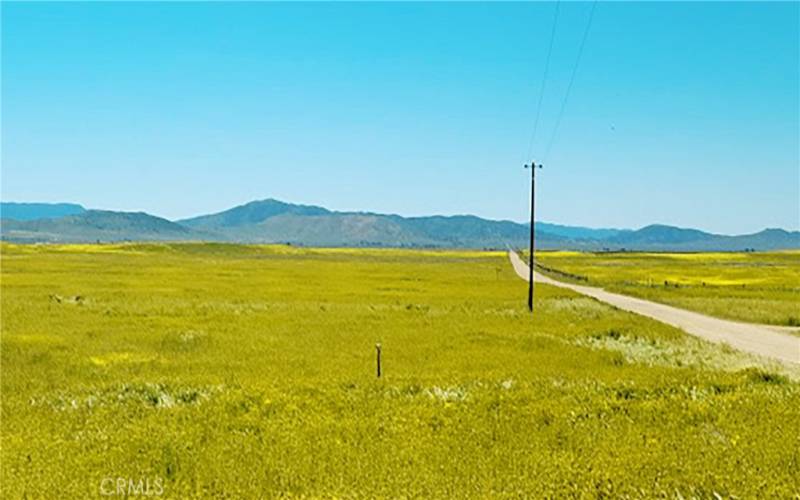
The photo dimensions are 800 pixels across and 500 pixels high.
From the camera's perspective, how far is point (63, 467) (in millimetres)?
13703

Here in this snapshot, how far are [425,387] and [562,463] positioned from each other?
8.53 metres

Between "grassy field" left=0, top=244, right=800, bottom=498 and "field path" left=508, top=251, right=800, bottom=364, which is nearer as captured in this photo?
"grassy field" left=0, top=244, right=800, bottom=498

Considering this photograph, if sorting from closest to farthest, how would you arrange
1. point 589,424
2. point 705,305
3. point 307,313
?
point 589,424
point 307,313
point 705,305

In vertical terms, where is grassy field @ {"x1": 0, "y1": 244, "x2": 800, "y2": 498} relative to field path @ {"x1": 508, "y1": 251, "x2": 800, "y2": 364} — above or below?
above

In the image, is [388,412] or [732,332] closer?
[388,412]

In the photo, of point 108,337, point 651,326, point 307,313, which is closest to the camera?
point 108,337

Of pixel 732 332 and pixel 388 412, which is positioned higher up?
pixel 388 412

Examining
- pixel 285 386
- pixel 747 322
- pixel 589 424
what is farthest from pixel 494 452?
pixel 747 322

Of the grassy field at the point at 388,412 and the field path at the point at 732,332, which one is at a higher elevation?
the grassy field at the point at 388,412

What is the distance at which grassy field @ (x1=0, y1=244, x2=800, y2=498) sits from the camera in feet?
42.7

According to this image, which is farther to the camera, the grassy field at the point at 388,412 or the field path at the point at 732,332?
the field path at the point at 732,332

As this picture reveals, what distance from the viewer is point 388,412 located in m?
18.0

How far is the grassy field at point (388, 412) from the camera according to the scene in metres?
13.0

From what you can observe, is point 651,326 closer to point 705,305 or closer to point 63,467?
point 705,305
